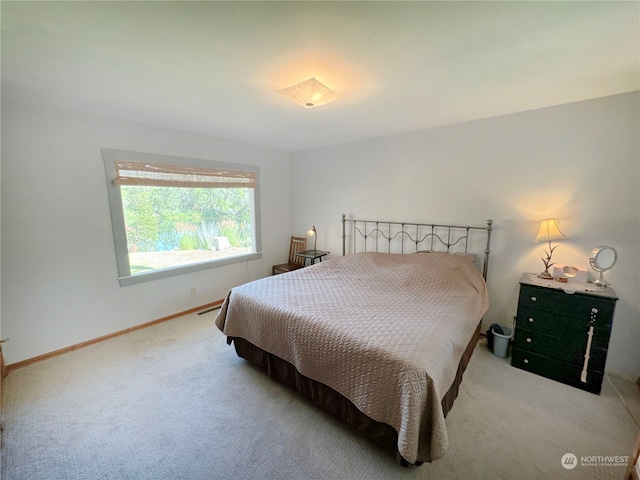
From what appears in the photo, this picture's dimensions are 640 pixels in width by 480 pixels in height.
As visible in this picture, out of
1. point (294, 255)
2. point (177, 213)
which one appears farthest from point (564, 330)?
point (177, 213)

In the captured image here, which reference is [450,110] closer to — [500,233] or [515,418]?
[500,233]

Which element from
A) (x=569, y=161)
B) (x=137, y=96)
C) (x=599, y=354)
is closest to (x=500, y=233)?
(x=569, y=161)

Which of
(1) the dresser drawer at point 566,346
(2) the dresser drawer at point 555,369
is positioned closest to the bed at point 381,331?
(1) the dresser drawer at point 566,346

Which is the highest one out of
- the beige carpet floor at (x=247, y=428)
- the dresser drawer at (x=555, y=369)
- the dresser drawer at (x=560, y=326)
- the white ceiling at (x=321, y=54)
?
the white ceiling at (x=321, y=54)

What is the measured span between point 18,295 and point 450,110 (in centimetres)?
426

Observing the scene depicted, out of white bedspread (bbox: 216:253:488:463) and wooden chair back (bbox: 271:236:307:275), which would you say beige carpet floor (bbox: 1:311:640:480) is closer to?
white bedspread (bbox: 216:253:488:463)

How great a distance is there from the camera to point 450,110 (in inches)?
92.1

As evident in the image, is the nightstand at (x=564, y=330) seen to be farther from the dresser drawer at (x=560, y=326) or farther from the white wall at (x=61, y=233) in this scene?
the white wall at (x=61, y=233)

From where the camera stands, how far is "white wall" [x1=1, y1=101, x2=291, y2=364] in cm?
217

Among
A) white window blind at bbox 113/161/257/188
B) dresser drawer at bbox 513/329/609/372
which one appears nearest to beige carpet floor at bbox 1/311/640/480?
dresser drawer at bbox 513/329/609/372

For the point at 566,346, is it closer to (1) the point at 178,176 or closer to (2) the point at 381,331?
(2) the point at 381,331

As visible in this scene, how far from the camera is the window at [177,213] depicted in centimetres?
276
